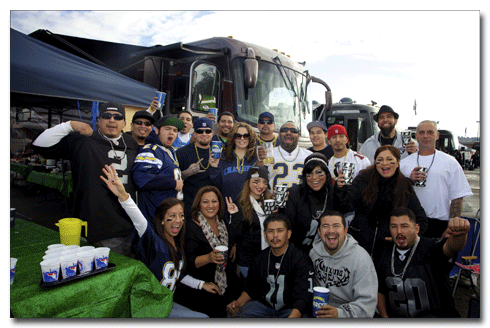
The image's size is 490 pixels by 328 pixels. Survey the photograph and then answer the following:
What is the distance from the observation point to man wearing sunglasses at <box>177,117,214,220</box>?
3.31 metres

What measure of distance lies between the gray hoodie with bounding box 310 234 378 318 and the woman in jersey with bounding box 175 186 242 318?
2.76 feet

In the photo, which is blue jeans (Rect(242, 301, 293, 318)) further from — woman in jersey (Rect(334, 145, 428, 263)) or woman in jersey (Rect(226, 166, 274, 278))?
woman in jersey (Rect(334, 145, 428, 263))

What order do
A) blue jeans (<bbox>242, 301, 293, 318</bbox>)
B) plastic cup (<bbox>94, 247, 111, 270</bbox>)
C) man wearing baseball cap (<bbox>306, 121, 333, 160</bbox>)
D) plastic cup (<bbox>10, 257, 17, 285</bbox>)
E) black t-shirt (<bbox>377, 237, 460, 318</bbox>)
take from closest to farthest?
plastic cup (<bbox>10, 257, 17, 285</bbox>) → plastic cup (<bbox>94, 247, 111, 270</bbox>) → black t-shirt (<bbox>377, 237, 460, 318</bbox>) → blue jeans (<bbox>242, 301, 293, 318</bbox>) → man wearing baseball cap (<bbox>306, 121, 333, 160</bbox>)

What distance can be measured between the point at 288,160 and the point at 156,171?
4.60ft

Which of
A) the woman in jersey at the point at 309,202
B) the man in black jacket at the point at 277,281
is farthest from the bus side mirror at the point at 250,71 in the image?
the man in black jacket at the point at 277,281

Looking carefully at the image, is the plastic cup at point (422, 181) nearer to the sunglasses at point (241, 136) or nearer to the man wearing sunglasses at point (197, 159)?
the sunglasses at point (241, 136)

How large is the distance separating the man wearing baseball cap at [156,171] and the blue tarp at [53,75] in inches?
26.8

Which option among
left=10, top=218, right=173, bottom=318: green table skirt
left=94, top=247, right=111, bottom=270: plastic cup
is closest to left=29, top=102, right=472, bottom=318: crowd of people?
left=10, top=218, right=173, bottom=318: green table skirt


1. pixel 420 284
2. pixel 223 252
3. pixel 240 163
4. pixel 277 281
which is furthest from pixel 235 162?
pixel 420 284

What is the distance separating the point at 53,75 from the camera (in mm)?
3031

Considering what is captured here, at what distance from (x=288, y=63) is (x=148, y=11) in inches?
81.3

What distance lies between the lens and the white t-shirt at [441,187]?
3076mm

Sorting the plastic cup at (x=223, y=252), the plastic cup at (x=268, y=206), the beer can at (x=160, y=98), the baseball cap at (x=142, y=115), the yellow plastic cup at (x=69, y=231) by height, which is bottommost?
the plastic cup at (x=223, y=252)

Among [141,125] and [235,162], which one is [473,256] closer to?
[235,162]
